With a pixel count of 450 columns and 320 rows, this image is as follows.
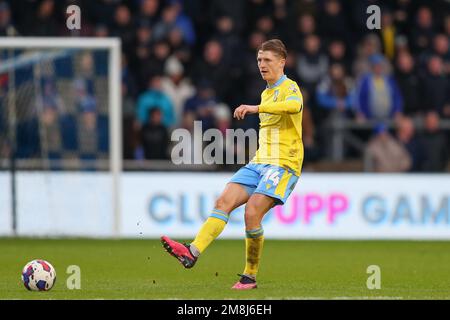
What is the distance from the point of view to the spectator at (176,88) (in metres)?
20.1

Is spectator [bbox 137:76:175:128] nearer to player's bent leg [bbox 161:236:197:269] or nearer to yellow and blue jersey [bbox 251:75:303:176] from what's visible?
yellow and blue jersey [bbox 251:75:303:176]

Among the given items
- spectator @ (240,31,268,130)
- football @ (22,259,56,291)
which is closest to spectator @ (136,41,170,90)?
spectator @ (240,31,268,130)

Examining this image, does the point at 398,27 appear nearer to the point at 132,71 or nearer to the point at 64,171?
the point at 132,71

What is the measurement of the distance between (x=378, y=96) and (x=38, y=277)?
35.3ft

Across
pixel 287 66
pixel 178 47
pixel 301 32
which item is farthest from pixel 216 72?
pixel 301 32

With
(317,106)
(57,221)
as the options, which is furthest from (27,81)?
(317,106)

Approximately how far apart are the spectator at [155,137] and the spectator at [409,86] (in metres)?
4.16

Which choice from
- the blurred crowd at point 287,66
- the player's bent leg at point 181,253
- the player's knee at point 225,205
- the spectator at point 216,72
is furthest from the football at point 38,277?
the spectator at point 216,72

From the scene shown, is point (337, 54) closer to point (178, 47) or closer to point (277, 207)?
point (178, 47)

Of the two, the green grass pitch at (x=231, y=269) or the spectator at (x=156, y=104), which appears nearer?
the green grass pitch at (x=231, y=269)

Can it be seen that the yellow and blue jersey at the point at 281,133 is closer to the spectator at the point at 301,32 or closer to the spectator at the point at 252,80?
the spectator at the point at 252,80

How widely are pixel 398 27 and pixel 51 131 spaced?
6938 mm

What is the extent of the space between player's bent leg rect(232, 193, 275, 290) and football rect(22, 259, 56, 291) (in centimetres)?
163

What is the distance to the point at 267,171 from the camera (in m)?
10.7
